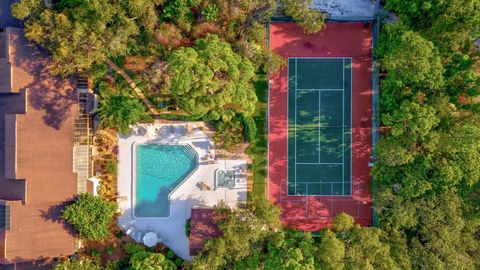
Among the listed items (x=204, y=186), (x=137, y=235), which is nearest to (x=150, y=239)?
(x=137, y=235)

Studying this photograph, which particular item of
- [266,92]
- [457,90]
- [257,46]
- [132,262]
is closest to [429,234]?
[457,90]

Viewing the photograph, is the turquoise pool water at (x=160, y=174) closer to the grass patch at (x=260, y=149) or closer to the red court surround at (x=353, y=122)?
the grass patch at (x=260, y=149)

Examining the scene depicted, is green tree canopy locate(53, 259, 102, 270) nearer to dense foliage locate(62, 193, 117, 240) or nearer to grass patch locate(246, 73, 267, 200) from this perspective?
dense foliage locate(62, 193, 117, 240)

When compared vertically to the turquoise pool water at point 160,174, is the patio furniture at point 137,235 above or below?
below

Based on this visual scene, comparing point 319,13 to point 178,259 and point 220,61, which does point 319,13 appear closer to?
point 220,61

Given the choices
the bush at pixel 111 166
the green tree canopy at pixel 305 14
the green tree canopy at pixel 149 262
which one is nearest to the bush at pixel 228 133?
the bush at pixel 111 166

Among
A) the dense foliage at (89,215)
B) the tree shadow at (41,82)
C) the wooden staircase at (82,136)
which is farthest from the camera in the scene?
the wooden staircase at (82,136)

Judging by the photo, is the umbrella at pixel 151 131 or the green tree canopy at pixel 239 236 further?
the umbrella at pixel 151 131
